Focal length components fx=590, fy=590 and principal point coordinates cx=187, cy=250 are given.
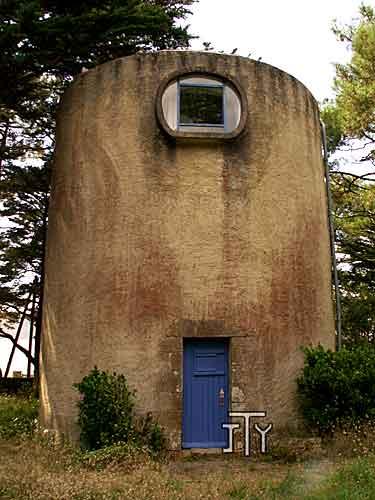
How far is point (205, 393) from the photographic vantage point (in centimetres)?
1136

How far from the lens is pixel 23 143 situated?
72.4ft

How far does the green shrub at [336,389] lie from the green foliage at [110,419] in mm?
2904

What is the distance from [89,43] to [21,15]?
6.21 ft

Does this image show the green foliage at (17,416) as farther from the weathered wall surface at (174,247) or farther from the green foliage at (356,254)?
the green foliage at (356,254)

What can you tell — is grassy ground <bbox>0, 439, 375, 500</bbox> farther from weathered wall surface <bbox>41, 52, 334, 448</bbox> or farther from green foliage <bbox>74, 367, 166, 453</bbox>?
weathered wall surface <bbox>41, 52, 334, 448</bbox>

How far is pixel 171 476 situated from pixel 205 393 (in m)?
2.63

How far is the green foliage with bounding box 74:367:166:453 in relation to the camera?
402 inches

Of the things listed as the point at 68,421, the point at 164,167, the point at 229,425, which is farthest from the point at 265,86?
the point at 68,421

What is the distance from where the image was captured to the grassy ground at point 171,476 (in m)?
7.23

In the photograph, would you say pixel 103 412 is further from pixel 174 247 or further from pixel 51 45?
pixel 51 45

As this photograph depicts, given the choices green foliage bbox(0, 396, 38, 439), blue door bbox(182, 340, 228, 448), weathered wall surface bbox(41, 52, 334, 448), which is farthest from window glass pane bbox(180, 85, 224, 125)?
green foliage bbox(0, 396, 38, 439)

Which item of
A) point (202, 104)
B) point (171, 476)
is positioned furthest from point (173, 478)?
point (202, 104)

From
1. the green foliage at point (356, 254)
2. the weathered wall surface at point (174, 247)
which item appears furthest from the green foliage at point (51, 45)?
the green foliage at point (356, 254)

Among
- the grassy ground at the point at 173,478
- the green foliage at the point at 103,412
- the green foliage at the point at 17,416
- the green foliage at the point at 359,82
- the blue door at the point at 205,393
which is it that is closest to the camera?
the grassy ground at the point at 173,478
